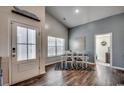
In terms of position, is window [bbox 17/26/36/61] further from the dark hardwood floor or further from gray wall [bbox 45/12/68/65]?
gray wall [bbox 45/12/68/65]

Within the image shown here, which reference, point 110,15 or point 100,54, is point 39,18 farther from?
point 100,54

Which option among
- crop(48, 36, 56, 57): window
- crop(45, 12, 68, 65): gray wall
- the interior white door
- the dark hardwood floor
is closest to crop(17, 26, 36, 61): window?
the interior white door

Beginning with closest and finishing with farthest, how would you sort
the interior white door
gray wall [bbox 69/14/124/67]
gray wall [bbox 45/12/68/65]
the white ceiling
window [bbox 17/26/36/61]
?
the interior white door < window [bbox 17/26/36/61] < the white ceiling < gray wall [bbox 69/14/124/67] < gray wall [bbox 45/12/68/65]

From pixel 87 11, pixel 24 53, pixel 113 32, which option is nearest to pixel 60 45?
pixel 87 11

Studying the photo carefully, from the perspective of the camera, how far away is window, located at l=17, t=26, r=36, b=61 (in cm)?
347

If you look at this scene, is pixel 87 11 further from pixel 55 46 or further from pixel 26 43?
pixel 26 43

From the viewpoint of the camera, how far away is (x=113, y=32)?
567cm

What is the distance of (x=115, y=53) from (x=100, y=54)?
136 inches

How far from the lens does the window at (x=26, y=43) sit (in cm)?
347

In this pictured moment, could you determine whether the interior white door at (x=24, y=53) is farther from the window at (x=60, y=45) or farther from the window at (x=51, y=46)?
the window at (x=60, y=45)

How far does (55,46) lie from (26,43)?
3943 millimetres

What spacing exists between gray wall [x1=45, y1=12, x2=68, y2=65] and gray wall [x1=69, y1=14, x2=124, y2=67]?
5.01 feet

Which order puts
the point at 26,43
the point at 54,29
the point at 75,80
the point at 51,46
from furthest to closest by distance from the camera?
the point at 54,29
the point at 51,46
the point at 26,43
the point at 75,80
